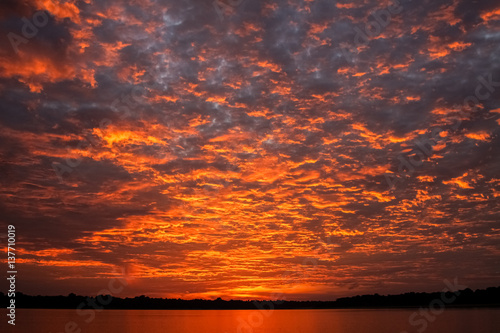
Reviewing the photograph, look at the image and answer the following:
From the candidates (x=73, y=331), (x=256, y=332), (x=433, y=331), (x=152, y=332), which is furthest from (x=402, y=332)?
(x=73, y=331)

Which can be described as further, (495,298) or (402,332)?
(495,298)

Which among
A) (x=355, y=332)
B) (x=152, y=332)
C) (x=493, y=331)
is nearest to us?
(x=493, y=331)

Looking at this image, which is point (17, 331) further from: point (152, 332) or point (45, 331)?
point (152, 332)

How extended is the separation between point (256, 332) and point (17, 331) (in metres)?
52.4

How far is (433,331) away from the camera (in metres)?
82.5

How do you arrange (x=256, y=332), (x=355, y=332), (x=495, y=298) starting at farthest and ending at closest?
(x=495, y=298)
(x=256, y=332)
(x=355, y=332)

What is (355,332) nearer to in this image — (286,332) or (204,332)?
(286,332)

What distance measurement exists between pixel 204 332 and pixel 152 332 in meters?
14.4

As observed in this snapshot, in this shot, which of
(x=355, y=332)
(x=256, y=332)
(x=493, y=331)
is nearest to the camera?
(x=493, y=331)

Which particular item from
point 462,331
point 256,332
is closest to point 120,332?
point 256,332

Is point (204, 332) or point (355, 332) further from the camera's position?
point (204, 332)

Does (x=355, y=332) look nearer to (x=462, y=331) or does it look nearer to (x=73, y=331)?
(x=462, y=331)

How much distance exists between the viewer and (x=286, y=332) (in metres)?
96.6

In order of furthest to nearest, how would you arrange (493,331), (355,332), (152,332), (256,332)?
(152,332) → (256,332) → (355,332) → (493,331)
